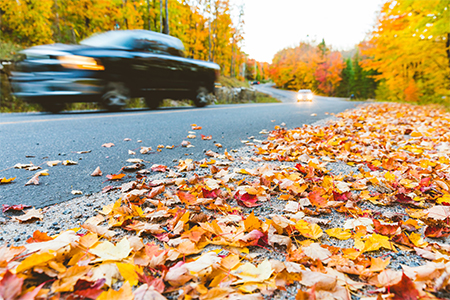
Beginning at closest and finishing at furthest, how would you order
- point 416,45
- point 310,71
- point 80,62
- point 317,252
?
point 317,252, point 80,62, point 416,45, point 310,71

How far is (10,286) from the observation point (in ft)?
2.26

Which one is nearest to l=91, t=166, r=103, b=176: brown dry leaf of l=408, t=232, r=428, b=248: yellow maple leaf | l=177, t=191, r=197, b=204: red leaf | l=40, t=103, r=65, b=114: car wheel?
l=177, t=191, r=197, b=204: red leaf

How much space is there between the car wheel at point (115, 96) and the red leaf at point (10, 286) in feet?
17.9

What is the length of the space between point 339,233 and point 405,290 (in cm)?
38

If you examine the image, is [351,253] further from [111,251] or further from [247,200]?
[111,251]

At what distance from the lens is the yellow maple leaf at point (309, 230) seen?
1.10m

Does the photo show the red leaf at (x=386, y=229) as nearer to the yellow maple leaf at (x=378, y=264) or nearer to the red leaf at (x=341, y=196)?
the yellow maple leaf at (x=378, y=264)

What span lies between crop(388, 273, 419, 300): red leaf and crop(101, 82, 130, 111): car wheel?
595cm

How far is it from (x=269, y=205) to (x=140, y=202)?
0.75 metres

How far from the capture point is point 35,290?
0.70m

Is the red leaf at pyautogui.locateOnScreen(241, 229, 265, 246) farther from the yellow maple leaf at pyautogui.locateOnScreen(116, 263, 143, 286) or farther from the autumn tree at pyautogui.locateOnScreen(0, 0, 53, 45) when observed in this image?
the autumn tree at pyautogui.locateOnScreen(0, 0, 53, 45)

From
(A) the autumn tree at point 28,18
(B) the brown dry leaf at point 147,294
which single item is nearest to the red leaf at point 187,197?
(B) the brown dry leaf at point 147,294

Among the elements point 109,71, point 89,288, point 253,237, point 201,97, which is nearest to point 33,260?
point 89,288

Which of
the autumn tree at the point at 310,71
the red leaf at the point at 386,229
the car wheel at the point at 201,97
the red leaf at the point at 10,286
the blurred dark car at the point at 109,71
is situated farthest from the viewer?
the autumn tree at the point at 310,71
